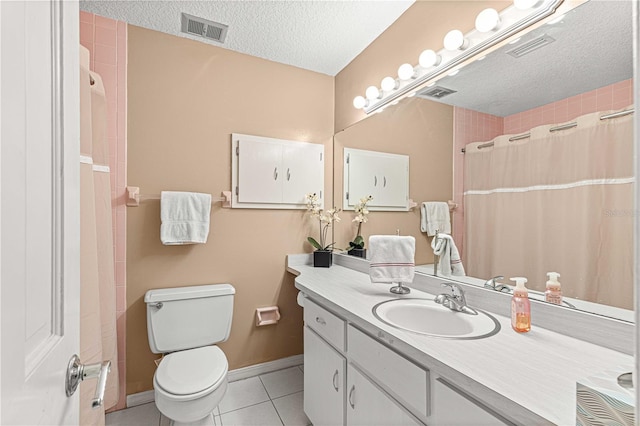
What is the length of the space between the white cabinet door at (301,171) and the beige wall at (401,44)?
323mm

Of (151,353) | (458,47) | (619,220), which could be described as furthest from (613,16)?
(151,353)

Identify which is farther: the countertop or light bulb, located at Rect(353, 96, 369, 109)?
light bulb, located at Rect(353, 96, 369, 109)

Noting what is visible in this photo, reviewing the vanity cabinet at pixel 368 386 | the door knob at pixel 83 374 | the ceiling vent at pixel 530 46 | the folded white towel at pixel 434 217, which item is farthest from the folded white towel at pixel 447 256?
the door knob at pixel 83 374

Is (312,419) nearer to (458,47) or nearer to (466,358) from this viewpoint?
(466,358)

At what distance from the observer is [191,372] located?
148 centimetres

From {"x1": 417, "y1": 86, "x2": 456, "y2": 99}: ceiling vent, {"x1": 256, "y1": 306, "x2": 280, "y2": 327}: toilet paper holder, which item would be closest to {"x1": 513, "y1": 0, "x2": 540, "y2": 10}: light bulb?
{"x1": 417, "y1": 86, "x2": 456, "y2": 99}: ceiling vent

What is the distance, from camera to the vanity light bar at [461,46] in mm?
1126

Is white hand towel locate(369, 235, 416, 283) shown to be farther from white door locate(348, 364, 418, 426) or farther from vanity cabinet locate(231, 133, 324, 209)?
vanity cabinet locate(231, 133, 324, 209)

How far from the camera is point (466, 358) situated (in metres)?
0.82

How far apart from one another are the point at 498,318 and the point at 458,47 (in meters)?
1.22

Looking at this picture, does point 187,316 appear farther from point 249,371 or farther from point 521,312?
point 521,312

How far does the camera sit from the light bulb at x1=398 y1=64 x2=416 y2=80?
1.69m

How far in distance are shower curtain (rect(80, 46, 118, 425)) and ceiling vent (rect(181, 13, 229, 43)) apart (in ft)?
2.13

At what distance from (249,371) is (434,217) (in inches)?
66.1
